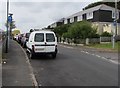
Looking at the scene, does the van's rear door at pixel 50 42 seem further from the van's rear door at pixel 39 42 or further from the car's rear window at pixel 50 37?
the van's rear door at pixel 39 42

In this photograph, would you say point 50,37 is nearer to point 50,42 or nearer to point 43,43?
point 50,42

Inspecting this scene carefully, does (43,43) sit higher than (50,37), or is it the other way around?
(50,37)

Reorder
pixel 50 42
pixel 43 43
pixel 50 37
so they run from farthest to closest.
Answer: pixel 50 37 < pixel 50 42 < pixel 43 43

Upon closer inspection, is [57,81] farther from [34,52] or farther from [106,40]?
[106,40]

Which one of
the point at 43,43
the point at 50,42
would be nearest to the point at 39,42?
the point at 43,43

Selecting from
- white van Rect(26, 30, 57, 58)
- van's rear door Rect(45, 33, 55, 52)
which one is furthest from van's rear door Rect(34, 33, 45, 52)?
van's rear door Rect(45, 33, 55, 52)

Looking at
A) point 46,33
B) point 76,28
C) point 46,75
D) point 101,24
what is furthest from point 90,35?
point 46,75

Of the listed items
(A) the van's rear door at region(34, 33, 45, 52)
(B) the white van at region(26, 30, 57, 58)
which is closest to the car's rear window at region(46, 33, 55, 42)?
(B) the white van at region(26, 30, 57, 58)

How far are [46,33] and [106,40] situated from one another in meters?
34.9

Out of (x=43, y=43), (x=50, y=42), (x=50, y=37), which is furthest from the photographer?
(x=50, y=37)

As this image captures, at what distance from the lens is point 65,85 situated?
1144 cm

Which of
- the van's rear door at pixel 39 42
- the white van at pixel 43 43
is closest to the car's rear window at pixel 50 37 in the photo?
the white van at pixel 43 43

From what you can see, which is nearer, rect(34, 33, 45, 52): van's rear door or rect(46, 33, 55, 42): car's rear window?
rect(34, 33, 45, 52): van's rear door

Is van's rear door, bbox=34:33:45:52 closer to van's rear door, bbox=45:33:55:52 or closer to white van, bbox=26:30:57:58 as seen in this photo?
white van, bbox=26:30:57:58
